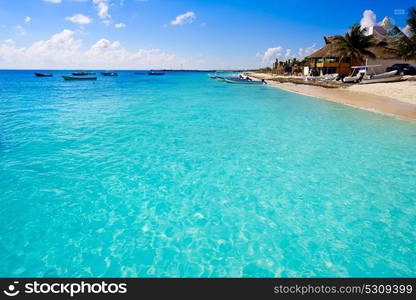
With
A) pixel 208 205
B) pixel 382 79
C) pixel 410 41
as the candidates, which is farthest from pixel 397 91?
pixel 208 205

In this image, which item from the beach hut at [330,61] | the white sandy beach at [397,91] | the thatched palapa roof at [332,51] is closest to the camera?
the white sandy beach at [397,91]

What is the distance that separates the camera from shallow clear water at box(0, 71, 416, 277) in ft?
13.0

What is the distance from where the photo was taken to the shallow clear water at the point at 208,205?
395 centimetres

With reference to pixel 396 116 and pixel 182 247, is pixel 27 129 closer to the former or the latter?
pixel 182 247

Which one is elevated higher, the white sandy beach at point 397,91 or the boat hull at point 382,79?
the boat hull at point 382,79

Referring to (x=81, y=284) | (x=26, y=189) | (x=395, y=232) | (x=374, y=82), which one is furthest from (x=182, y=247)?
(x=374, y=82)

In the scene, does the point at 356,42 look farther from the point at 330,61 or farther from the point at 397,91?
the point at 397,91

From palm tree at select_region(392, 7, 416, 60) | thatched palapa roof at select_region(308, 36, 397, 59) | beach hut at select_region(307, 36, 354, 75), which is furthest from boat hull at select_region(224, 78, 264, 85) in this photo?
palm tree at select_region(392, 7, 416, 60)

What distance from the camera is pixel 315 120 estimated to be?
46.6ft

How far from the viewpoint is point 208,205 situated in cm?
557

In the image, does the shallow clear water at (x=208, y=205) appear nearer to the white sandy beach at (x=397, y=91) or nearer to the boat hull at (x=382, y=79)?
the white sandy beach at (x=397, y=91)

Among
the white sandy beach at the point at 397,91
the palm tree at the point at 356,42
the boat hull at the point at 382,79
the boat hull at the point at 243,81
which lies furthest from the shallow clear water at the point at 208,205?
the boat hull at the point at 243,81

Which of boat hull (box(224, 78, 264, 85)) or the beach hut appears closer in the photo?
boat hull (box(224, 78, 264, 85))

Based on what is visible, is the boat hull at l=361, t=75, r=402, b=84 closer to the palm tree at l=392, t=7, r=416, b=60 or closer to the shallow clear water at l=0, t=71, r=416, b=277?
the palm tree at l=392, t=7, r=416, b=60
